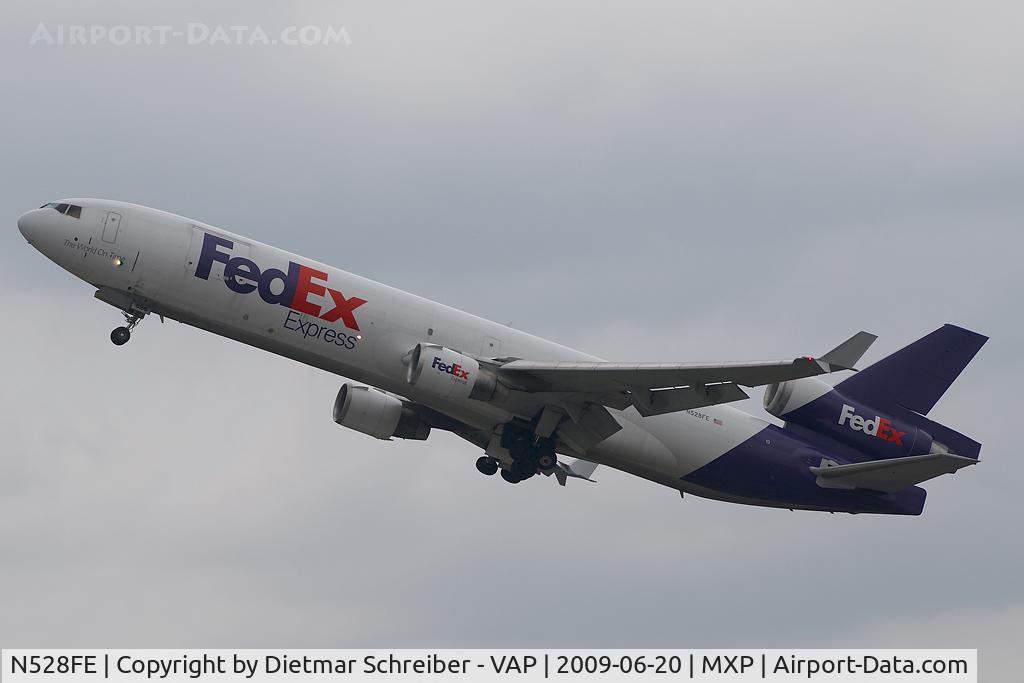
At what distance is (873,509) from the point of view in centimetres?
5575

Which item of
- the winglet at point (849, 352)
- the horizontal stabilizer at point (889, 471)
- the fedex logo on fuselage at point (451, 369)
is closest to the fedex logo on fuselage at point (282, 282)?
the fedex logo on fuselage at point (451, 369)

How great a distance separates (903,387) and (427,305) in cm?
1815

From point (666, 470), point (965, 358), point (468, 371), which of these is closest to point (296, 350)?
point (468, 371)

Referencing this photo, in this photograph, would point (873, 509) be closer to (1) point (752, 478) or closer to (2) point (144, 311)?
(1) point (752, 478)

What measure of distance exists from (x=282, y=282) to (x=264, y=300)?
0.85 meters

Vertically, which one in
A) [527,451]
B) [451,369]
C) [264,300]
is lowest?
[527,451]

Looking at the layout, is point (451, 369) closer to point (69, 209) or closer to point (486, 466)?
point (486, 466)

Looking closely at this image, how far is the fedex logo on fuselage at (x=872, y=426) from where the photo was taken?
55.3 m

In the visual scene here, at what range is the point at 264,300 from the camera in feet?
160

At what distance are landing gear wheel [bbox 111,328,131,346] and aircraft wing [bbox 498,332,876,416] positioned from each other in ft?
40.4

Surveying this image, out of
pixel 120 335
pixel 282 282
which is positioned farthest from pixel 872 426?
pixel 120 335

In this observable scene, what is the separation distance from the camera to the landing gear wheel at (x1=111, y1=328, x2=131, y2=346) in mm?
49562

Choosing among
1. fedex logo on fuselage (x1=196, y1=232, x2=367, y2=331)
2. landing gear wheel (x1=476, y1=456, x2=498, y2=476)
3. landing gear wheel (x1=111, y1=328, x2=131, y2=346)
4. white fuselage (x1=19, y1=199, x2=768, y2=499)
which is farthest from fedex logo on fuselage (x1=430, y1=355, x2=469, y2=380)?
landing gear wheel (x1=111, y1=328, x2=131, y2=346)
